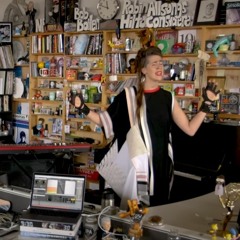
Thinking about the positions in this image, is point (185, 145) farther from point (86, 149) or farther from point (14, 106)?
point (14, 106)

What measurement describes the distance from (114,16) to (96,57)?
60 centimetres

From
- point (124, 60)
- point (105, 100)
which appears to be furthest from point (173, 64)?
point (105, 100)

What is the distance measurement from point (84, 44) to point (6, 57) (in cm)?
144

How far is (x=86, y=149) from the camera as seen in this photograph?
4371mm

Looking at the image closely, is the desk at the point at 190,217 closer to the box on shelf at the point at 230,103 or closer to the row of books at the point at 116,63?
the box on shelf at the point at 230,103

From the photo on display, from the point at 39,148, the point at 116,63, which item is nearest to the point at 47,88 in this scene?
the point at 116,63

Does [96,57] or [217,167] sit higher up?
[96,57]

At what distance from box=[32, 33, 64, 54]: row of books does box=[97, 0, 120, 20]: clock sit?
710 millimetres

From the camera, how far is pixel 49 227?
5.13ft

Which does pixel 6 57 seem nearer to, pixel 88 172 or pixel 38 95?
pixel 38 95

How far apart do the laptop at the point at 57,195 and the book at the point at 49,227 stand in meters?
0.05

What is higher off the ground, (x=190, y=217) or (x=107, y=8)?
(x=107, y=8)

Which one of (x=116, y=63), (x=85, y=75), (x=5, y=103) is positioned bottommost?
(x=5, y=103)

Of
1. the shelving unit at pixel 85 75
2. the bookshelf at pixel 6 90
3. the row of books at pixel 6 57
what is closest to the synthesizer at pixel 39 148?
the shelving unit at pixel 85 75
